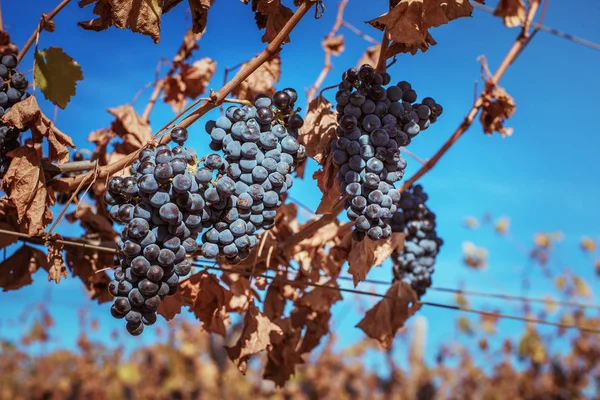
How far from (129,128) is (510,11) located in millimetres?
1212

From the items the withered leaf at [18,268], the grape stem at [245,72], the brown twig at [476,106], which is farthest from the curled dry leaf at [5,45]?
the brown twig at [476,106]

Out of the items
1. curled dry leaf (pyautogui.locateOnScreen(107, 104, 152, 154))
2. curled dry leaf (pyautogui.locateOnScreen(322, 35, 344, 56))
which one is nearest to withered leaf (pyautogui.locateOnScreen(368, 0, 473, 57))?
curled dry leaf (pyautogui.locateOnScreen(107, 104, 152, 154))

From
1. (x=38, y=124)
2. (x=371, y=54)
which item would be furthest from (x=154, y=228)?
(x=371, y=54)

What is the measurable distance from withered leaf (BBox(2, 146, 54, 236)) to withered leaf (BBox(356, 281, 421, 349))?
859 mm

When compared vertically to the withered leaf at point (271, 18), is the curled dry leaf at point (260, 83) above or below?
above

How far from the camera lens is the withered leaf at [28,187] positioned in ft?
3.90

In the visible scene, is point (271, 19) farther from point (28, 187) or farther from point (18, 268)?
point (18, 268)

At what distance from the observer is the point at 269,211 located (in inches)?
40.5

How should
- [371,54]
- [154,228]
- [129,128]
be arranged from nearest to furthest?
1. [154,228]
2. [129,128]
3. [371,54]

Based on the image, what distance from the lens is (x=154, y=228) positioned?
96cm

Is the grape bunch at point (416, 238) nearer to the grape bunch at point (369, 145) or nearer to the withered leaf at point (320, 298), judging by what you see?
the withered leaf at point (320, 298)

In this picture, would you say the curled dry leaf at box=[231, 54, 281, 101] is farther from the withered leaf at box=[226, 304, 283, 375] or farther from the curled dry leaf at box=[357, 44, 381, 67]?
the withered leaf at box=[226, 304, 283, 375]

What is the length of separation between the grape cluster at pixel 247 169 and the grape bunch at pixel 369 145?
0.10 metres

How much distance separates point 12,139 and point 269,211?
66cm
